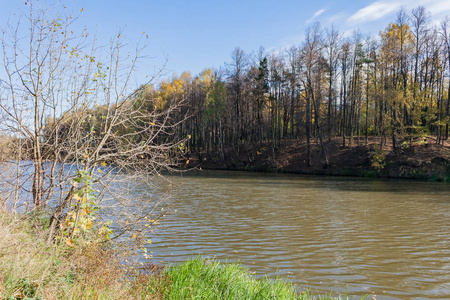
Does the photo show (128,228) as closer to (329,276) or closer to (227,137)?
(329,276)

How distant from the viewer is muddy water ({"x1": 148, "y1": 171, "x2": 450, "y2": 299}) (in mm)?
6703

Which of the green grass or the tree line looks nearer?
the green grass

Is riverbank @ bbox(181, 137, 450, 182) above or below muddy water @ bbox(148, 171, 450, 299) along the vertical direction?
above

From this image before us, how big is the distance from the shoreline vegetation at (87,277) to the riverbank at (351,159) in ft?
53.2

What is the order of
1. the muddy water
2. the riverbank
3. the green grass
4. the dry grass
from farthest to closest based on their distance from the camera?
the riverbank → the muddy water → the green grass → the dry grass

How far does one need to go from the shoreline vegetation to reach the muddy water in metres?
1.72

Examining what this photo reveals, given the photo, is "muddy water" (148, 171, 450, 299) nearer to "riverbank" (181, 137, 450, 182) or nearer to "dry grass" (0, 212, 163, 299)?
"dry grass" (0, 212, 163, 299)

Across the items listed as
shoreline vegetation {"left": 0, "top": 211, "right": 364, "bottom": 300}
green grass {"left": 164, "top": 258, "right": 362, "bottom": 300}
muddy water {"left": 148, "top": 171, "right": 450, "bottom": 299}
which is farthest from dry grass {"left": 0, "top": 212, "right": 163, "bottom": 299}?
muddy water {"left": 148, "top": 171, "right": 450, "bottom": 299}

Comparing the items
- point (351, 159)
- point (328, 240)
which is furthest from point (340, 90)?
point (328, 240)

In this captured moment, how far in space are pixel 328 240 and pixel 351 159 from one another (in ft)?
88.1

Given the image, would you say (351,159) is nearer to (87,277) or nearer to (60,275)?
(87,277)

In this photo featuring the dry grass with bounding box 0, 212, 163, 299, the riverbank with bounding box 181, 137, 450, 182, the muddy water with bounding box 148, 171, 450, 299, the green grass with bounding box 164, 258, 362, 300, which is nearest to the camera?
the dry grass with bounding box 0, 212, 163, 299

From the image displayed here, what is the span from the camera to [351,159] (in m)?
34.5

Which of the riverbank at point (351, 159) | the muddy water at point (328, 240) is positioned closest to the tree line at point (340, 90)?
the riverbank at point (351, 159)
